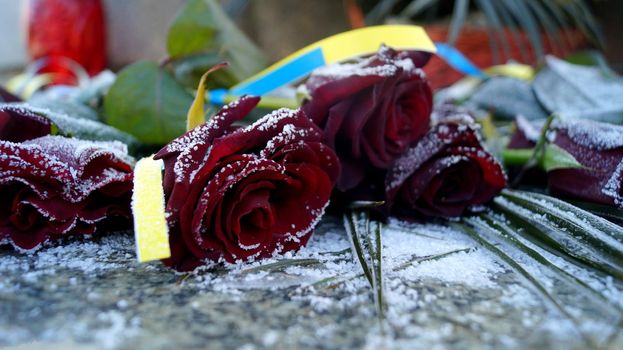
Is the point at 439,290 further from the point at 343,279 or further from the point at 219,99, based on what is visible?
the point at 219,99

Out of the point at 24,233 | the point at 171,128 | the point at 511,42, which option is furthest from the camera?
the point at 511,42

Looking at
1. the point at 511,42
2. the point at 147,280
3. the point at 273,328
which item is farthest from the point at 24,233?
the point at 511,42

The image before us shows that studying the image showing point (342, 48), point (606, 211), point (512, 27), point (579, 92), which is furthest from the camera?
point (512, 27)

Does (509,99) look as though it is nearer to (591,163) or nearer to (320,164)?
(591,163)

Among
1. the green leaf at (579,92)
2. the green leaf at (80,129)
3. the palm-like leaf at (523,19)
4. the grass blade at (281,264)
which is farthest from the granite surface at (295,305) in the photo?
the palm-like leaf at (523,19)

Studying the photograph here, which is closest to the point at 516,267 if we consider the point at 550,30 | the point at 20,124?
the point at 20,124

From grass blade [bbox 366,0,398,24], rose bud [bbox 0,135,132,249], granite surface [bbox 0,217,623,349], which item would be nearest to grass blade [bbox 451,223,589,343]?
granite surface [bbox 0,217,623,349]

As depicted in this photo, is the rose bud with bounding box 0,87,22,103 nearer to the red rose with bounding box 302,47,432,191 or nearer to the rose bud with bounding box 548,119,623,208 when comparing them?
the red rose with bounding box 302,47,432,191
